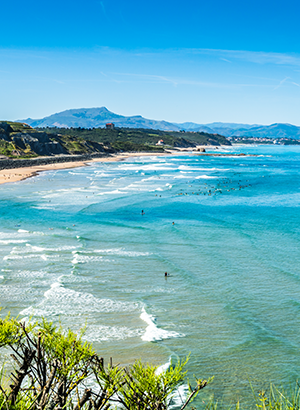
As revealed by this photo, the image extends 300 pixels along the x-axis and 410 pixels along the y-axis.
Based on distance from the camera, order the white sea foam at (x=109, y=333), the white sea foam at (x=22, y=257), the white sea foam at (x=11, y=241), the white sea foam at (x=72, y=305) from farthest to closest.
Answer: the white sea foam at (x=11, y=241) < the white sea foam at (x=22, y=257) < the white sea foam at (x=72, y=305) < the white sea foam at (x=109, y=333)

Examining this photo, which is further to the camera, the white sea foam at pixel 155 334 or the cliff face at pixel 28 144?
the cliff face at pixel 28 144

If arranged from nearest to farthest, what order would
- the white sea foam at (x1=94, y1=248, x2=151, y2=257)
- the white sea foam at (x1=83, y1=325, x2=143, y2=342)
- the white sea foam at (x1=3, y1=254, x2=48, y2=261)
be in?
the white sea foam at (x1=83, y1=325, x2=143, y2=342), the white sea foam at (x1=3, y1=254, x2=48, y2=261), the white sea foam at (x1=94, y1=248, x2=151, y2=257)

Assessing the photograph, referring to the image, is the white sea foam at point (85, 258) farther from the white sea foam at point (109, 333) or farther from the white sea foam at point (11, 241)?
the white sea foam at point (109, 333)

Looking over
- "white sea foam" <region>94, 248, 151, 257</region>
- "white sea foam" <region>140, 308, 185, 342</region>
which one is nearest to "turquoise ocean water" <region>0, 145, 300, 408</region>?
"white sea foam" <region>140, 308, 185, 342</region>

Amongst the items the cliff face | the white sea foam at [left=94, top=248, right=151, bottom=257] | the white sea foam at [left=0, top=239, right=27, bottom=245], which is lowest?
the white sea foam at [left=94, top=248, right=151, bottom=257]

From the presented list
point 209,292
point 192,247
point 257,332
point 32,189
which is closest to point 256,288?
point 209,292

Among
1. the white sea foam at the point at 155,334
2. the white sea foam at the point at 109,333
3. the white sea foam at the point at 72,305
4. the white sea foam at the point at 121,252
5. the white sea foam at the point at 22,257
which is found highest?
the white sea foam at the point at 22,257

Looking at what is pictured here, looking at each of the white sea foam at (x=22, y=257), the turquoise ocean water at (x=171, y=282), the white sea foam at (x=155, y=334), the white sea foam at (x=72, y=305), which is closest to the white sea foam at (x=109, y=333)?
the turquoise ocean water at (x=171, y=282)

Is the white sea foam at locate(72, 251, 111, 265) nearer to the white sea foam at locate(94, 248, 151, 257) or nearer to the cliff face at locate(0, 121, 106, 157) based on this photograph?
the white sea foam at locate(94, 248, 151, 257)

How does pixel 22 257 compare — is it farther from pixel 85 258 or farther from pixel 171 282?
pixel 171 282

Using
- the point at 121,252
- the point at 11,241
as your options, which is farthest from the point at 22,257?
the point at 121,252
